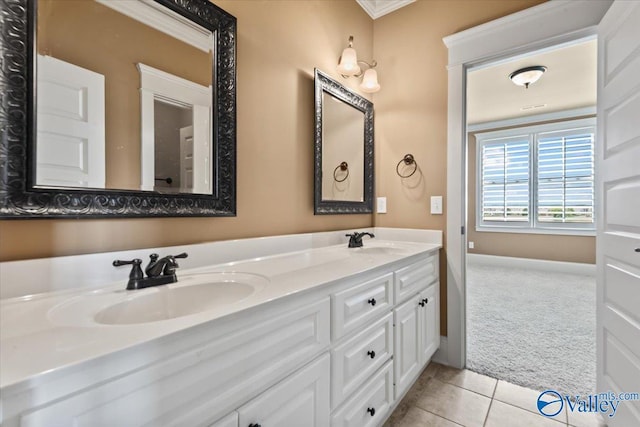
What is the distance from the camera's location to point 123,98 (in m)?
1.01

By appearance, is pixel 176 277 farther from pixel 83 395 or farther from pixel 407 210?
pixel 407 210

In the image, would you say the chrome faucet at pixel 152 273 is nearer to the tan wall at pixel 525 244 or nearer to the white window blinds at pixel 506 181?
the tan wall at pixel 525 244

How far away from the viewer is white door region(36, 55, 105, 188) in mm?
860

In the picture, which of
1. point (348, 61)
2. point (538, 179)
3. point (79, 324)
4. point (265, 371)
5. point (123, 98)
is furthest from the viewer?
point (538, 179)

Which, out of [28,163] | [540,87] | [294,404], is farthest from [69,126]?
[540,87]

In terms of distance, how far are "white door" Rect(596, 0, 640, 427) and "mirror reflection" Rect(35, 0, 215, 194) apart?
1.81 meters

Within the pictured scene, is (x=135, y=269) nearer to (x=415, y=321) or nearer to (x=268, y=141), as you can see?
(x=268, y=141)

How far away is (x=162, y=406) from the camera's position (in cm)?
59

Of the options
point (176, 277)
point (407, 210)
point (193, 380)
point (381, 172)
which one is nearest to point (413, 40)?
point (381, 172)

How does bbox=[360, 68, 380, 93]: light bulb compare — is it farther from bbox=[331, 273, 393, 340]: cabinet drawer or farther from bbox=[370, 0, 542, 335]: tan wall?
bbox=[331, 273, 393, 340]: cabinet drawer

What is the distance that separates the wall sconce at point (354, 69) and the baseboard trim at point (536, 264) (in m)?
4.66

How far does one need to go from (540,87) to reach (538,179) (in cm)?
179

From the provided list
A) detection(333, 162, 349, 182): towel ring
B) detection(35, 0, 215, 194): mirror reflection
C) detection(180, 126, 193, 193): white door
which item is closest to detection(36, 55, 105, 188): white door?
detection(35, 0, 215, 194): mirror reflection

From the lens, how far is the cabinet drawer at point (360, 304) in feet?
3.47
